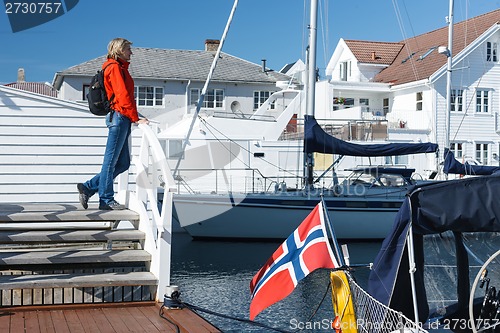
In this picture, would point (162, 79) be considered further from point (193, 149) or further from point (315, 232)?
point (315, 232)

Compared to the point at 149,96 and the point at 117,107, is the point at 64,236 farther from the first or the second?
the point at 149,96

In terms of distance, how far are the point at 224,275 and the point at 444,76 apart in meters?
24.9

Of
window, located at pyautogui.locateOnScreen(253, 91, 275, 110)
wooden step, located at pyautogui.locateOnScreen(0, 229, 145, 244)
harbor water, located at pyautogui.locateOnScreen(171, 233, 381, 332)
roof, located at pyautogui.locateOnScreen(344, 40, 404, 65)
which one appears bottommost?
harbor water, located at pyautogui.locateOnScreen(171, 233, 381, 332)

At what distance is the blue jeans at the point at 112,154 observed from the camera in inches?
309

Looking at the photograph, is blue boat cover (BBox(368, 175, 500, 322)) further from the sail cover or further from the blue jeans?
the sail cover

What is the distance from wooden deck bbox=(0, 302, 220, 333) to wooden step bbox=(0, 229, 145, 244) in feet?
2.92

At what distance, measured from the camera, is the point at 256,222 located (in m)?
22.9

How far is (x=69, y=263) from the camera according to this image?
7312 millimetres

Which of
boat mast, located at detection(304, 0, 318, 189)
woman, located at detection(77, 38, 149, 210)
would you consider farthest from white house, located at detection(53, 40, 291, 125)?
woman, located at detection(77, 38, 149, 210)

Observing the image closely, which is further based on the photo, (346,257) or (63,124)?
(63,124)

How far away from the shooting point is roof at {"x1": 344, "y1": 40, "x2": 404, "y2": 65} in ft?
142

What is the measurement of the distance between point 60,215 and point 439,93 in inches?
1284

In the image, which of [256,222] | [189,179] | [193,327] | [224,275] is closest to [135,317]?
[193,327]

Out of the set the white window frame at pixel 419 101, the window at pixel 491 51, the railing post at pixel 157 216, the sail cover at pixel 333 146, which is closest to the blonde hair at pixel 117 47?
the railing post at pixel 157 216
